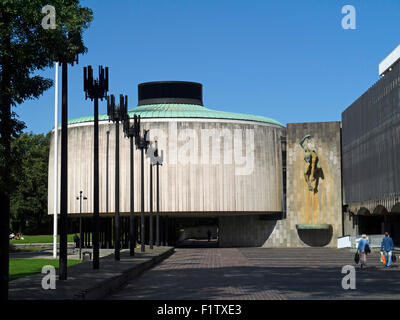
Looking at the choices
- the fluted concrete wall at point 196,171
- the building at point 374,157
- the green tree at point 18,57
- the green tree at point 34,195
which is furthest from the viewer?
the green tree at point 34,195

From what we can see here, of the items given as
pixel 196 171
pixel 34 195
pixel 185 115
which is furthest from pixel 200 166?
pixel 34 195

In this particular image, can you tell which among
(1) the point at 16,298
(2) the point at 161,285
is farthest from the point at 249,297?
(1) the point at 16,298

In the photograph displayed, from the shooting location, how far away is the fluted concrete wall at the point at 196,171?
6388cm

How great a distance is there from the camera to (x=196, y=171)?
63812 millimetres

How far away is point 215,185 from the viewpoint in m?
64.0

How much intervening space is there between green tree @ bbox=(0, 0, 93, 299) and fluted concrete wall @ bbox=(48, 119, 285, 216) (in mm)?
48512

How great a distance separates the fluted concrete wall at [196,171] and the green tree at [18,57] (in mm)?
48512

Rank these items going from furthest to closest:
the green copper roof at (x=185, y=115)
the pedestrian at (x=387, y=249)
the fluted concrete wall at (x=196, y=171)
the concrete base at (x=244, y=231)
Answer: the concrete base at (x=244, y=231), the green copper roof at (x=185, y=115), the fluted concrete wall at (x=196, y=171), the pedestrian at (x=387, y=249)

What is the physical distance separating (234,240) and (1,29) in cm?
5764

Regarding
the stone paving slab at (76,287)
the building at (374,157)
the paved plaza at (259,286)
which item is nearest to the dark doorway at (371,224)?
the building at (374,157)

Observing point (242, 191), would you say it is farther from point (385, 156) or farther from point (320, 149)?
point (385, 156)

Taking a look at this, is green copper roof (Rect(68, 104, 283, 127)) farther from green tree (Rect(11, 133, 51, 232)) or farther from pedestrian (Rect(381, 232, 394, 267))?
pedestrian (Rect(381, 232, 394, 267))

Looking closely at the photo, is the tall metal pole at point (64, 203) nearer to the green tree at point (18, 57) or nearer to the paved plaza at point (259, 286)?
the paved plaza at point (259, 286)

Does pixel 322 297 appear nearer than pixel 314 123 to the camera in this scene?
Yes
